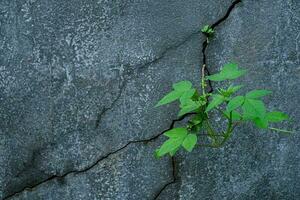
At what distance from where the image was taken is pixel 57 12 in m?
2.00

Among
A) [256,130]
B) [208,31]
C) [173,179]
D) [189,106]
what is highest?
[208,31]

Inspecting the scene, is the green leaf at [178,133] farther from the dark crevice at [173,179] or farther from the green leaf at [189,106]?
the dark crevice at [173,179]

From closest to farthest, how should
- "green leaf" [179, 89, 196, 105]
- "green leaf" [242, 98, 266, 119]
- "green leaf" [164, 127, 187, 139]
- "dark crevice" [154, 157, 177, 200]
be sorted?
"green leaf" [242, 98, 266, 119]
"green leaf" [179, 89, 196, 105]
"green leaf" [164, 127, 187, 139]
"dark crevice" [154, 157, 177, 200]

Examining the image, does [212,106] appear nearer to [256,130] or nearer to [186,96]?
[186,96]

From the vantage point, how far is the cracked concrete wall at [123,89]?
2014mm

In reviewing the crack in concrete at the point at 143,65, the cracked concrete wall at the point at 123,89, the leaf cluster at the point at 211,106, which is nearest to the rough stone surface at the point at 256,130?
the cracked concrete wall at the point at 123,89

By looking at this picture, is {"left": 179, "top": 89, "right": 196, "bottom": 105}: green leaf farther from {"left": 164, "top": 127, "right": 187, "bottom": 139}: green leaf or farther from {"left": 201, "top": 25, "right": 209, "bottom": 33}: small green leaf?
{"left": 201, "top": 25, "right": 209, "bottom": 33}: small green leaf

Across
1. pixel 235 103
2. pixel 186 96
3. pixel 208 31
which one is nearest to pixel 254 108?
pixel 235 103

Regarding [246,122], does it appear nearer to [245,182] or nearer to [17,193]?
[245,182]

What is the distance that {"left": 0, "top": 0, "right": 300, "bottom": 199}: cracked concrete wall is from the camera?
201 cm

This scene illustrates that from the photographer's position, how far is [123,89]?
207cm

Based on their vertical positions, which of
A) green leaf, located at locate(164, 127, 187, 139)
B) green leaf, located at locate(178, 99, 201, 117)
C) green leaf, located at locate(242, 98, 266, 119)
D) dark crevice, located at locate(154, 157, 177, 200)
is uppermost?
green leaf, located at locate(242, 98, 266, 119)

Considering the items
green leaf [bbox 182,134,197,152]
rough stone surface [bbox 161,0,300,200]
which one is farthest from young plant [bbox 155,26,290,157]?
rough stone surface [bbox 161,0,300,200]

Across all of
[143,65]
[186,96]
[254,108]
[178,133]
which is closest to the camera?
[254,108]
